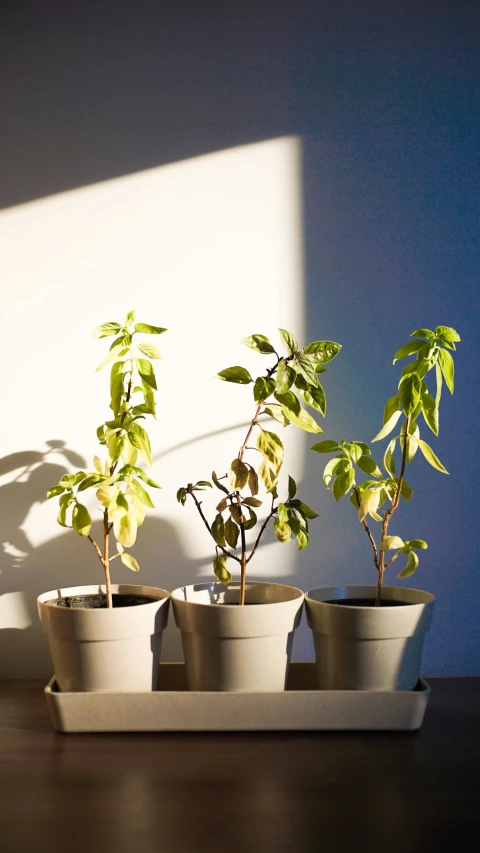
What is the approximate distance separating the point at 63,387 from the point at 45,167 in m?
0.42

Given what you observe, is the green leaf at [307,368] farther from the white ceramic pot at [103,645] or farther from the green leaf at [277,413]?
the white ceramic pot at [103,645]

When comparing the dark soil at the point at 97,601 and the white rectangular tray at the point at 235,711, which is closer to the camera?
the white rectangular tray at the point at 235,711

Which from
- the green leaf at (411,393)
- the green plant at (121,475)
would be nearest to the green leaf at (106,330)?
the green plant at (121,475)

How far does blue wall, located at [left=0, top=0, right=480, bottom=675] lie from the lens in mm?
1465

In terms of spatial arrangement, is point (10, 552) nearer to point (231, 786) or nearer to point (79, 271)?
point (79, 271)

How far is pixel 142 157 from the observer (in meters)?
1.46

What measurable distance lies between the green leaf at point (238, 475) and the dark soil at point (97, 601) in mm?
269

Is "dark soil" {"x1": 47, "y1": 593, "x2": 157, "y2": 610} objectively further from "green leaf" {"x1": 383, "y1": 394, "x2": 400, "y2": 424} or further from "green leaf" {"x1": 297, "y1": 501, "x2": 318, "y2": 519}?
"green leaf" {"x1": 383, "y1": 394, "x2": 400, "y2": 424}

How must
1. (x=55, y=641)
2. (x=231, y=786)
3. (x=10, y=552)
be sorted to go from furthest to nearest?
(x=10, y=552), (x=55, y=641), (x=231, y=786)

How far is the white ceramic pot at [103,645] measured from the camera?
1161 mm

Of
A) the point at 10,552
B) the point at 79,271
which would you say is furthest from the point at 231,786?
the point at 79,271

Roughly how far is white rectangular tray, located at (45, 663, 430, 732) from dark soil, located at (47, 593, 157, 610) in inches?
6.1

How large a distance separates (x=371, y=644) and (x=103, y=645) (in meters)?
0.41

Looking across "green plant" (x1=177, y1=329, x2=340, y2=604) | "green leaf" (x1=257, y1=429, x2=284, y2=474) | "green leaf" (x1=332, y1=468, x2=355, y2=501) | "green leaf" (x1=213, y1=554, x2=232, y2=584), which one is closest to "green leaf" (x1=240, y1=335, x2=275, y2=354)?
"green plant" (x1=177, y1=329, x2=340, y2=604)
